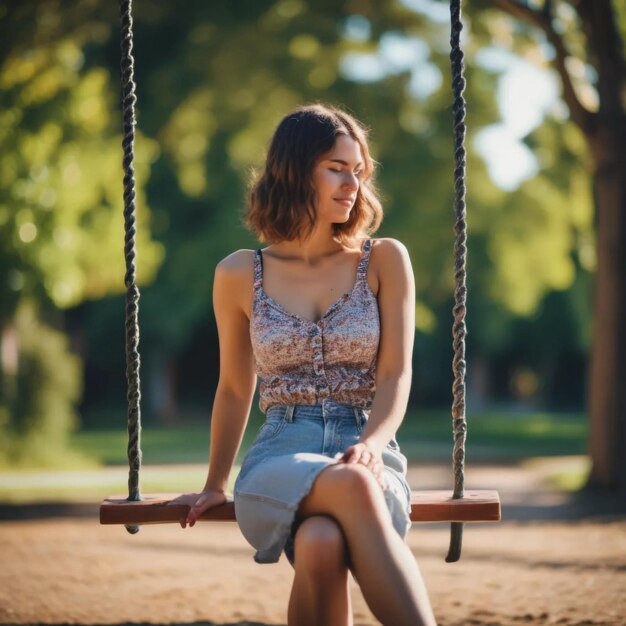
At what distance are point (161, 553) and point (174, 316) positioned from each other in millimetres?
18561

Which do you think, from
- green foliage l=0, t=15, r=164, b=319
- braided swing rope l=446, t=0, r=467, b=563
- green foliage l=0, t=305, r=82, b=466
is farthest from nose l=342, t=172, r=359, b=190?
green foliage l=0, t=305, r=82, b=466

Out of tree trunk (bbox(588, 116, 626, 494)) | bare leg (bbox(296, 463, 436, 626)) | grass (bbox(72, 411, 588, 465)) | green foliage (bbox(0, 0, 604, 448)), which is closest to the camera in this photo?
bare leg (bbox(296, 463, 436, 626))

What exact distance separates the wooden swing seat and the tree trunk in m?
7.63

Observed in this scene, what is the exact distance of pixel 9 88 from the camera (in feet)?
43.7

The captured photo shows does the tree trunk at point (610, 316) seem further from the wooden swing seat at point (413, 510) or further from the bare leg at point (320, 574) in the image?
the bare leg at point (320, 574)

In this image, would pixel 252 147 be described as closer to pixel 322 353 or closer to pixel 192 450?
pixel 192 450

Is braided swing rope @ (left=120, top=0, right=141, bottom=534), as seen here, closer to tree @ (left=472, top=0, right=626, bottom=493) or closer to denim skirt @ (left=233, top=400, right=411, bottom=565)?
denim skirt @ (left=233, top=400, right=411, bottom=565)

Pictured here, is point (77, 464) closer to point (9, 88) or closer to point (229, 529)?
point (9, 88)

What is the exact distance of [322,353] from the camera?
11.1 ft

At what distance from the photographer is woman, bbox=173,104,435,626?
2.90 metres

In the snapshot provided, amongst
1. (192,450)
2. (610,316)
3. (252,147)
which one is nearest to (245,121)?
(252,147)

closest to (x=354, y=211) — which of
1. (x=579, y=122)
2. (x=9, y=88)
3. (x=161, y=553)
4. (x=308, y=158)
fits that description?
(x=308, y=158)

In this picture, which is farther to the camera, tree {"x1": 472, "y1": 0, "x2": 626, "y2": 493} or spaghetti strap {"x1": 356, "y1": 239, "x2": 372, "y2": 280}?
tree {"x1": 472, "y1": 0, "x2": 626, "y2": 493}

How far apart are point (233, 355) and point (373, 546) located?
3.12 ft
